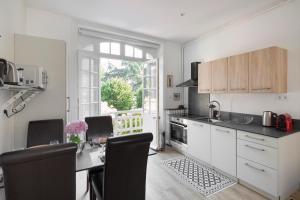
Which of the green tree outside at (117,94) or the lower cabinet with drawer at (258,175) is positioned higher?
the green tree outside at (117,94)

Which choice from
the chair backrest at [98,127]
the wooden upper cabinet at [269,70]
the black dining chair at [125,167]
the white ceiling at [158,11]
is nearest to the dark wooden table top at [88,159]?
the black dining chair at [125,167]

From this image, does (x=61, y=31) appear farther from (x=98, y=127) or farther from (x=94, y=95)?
(x=98, y=127)

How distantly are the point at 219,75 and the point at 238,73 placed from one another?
1.21 ft

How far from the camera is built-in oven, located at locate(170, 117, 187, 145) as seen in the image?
3.44m

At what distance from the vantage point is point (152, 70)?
4000 mm

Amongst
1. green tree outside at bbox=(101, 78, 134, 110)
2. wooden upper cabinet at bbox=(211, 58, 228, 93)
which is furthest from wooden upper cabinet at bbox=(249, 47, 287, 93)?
green tree outside at bbox=(101, 78, 134, 110)

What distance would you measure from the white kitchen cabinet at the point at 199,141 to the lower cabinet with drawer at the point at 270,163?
0.63 metres

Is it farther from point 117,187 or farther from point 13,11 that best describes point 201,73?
point 13,11

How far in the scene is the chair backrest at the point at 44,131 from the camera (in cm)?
204

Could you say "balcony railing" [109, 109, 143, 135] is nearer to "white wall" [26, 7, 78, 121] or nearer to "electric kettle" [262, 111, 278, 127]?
"white wall" [26, 7, 78, 121]

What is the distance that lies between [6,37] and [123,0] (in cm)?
148

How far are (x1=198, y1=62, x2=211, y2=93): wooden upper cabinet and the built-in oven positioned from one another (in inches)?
30.8

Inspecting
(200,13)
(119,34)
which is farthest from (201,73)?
(119,34)

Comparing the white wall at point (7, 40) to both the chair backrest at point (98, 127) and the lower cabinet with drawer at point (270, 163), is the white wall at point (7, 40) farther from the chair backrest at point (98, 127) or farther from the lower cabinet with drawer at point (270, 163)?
the lower cabinet with drawer at point (270, 163)
